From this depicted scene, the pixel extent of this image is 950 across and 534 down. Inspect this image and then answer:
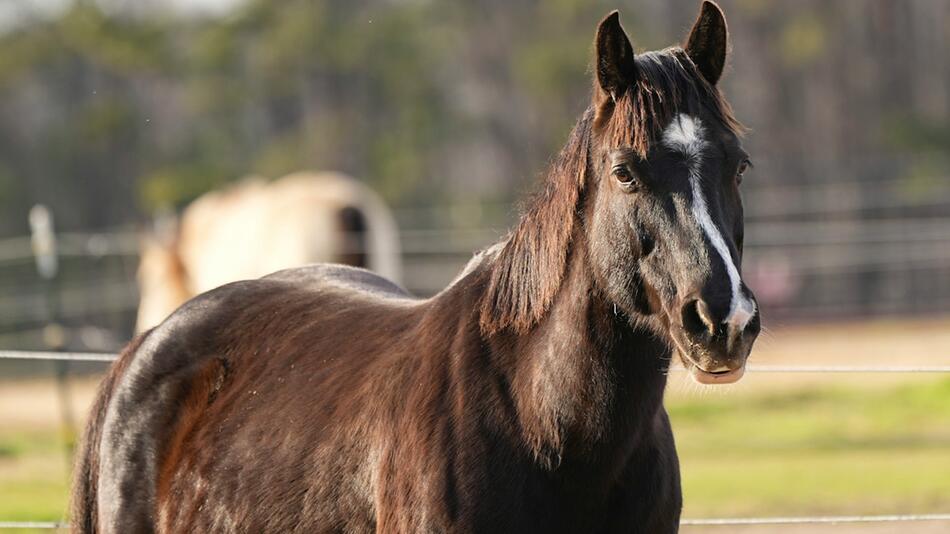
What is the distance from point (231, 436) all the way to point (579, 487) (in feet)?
3.88

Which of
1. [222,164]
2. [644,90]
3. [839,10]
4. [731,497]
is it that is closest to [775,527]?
[731,497]

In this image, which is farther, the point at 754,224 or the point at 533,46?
the point at 533,46

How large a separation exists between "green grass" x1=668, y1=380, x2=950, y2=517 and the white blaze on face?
480 cm

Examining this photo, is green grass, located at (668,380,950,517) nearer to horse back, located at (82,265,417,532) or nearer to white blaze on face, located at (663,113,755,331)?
horse back, located at (82,265,417,532)

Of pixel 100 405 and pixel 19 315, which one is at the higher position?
pixel 100 405

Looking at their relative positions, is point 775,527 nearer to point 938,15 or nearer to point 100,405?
point 100,405

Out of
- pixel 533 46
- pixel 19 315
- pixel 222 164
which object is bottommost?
pixel 19 315

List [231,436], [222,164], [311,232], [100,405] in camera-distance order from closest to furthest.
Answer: [231,436], [100,405], [311,232], [222,164]

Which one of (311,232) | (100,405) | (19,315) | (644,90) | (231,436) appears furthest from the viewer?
(19,315)

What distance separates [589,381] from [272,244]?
8369 millimetres

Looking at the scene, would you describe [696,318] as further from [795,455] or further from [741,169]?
[795,455]

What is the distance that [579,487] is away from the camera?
2900mm

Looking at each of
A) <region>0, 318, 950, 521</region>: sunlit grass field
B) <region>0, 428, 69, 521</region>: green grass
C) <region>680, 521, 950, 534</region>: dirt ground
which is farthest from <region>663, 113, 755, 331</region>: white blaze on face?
<region>0, 428, 69, 521</region>: green grass

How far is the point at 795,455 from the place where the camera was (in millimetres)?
9453
